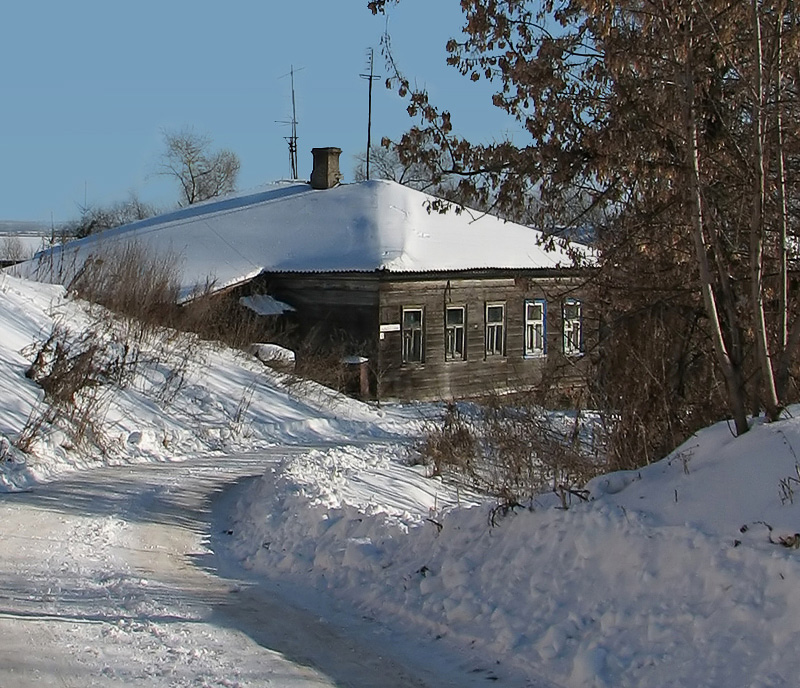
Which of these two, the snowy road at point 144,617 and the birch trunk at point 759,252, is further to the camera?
the birch trunk at point 759,252

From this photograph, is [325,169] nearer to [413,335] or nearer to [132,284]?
[413,335]

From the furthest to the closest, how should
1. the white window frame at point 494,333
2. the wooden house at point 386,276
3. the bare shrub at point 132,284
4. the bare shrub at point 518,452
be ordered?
the white window frame at point 494,333 → the wooden house at point 386,276 → the bare shrub at point 132,284 → the bare shrub at point 518,452

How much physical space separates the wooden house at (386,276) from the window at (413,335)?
0.10 feet

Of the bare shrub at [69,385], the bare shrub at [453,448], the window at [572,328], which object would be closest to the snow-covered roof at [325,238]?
the bare shrub at [69,385]

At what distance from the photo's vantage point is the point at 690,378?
11.4 metres

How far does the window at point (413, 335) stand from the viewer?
3048cm

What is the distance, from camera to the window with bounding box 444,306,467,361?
31.6 metres

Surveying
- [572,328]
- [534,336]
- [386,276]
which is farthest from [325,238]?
[572,328]

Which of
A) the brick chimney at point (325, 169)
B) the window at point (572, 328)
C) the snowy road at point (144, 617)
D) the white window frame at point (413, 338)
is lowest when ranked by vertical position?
the snowy road at point (144, 617)

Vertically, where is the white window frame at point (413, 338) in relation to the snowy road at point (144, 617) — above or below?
above

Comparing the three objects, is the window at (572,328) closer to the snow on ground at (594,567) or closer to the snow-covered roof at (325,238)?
the snow on ground at (594,567)

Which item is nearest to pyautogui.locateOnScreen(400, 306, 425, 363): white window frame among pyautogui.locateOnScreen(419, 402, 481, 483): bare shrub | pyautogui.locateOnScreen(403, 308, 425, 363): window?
pyautogui.locateOnScreen(403, 308, 425, 363): window

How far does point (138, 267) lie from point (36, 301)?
362 centimetres

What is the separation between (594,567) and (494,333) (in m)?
26.1
